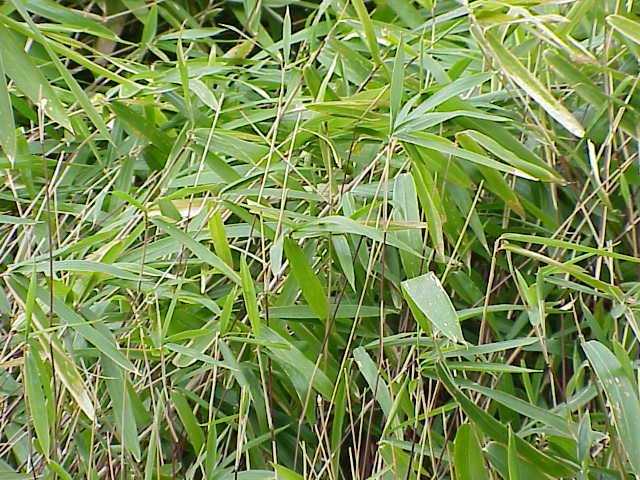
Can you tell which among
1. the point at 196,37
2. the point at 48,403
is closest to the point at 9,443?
the point at 48,403

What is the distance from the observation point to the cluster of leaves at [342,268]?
2.43 ft

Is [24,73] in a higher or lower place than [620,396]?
higher

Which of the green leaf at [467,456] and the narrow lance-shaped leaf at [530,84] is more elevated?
the narrow lance-shaped leaf at [530,84]

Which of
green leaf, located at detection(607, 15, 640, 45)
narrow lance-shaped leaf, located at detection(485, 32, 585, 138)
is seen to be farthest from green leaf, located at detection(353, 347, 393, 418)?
green leaf, located at detection(607, 15, 640, 45)

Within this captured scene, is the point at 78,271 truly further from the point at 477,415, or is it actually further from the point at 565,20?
the point at 565,20

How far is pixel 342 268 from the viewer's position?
2.63 feet

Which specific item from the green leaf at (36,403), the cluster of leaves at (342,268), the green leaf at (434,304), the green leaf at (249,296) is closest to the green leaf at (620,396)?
the cluster of leaves at (342,268)

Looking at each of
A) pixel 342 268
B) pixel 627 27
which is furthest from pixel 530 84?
pixel 342 268

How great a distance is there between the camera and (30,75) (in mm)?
805

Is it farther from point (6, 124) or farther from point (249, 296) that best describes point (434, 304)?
point (6, 124)

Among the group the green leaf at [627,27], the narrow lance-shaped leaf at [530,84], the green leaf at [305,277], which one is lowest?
the green leaf at [305,277]

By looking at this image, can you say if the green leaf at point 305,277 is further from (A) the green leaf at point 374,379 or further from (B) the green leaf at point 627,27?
(B) the green leaf at point 627,27

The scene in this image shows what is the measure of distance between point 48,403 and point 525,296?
37 cm

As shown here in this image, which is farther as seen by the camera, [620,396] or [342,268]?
[342,268]
